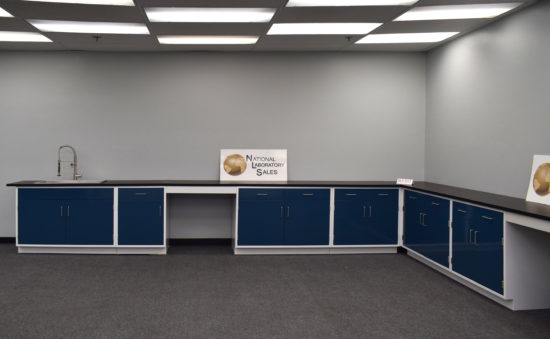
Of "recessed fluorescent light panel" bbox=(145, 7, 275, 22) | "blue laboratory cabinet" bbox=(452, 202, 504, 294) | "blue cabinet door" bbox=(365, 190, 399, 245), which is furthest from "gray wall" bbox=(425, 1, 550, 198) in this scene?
"recessed fluorescent light panel" bbox=(145, 7, 275, 22)

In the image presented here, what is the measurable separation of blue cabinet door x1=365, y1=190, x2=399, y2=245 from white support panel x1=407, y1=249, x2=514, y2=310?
15.1 inches

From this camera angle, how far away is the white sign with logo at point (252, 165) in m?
5.66

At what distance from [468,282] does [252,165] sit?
2890mm

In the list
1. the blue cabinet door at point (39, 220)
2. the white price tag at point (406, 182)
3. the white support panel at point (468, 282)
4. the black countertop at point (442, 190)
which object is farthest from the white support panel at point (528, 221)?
the blue cabinet door at point (39, 220)

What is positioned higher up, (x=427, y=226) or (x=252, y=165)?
(x=252, y=165)

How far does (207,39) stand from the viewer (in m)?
5.15

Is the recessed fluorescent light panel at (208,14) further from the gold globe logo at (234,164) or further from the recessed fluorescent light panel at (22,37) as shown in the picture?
the gold globe logo at (234,164)

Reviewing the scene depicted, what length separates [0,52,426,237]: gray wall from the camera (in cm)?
568

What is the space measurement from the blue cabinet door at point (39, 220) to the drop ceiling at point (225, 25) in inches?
76.7

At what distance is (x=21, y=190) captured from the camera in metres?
5.08

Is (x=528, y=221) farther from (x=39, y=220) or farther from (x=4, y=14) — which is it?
(x=39, y=220)

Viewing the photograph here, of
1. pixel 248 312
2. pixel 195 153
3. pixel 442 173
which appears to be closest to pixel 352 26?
pixel 442 173

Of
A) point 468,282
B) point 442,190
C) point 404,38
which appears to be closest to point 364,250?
point 442,190

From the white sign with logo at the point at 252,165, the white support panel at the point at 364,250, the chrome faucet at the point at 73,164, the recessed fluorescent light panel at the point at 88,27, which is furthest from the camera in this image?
the white sign with logo at the point at 252,165
